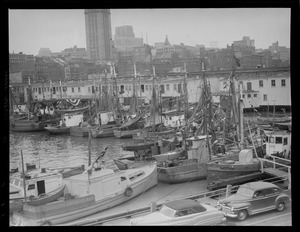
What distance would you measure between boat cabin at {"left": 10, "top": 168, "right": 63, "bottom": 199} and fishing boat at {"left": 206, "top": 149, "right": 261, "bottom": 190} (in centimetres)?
203

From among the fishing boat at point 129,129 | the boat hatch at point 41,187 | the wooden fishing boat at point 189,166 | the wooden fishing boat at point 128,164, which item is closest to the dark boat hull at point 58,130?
the fishing boat at point 129,129

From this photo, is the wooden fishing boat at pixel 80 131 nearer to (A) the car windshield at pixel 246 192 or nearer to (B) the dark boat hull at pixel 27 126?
(B) the dark boat hull at pixel 27 126

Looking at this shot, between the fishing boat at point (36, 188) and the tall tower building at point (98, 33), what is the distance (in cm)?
223

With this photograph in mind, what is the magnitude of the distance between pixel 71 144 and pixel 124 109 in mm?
3875

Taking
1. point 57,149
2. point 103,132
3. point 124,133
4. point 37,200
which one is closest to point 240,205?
point 37,200

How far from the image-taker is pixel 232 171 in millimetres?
5461

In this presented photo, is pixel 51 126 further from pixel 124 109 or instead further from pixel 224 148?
pixel 224 148

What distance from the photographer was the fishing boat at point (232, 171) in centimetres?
537

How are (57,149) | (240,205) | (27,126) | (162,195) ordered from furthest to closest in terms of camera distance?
(27,126)
(57,149)
(162,195)
(240,205)

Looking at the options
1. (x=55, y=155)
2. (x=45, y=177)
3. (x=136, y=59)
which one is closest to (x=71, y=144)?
(x=55, y=155)

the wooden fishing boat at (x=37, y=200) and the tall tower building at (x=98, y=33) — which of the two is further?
the tall tower building at (x=98, y=33)

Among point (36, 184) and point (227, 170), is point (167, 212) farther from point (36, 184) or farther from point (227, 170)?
point (36, 184)

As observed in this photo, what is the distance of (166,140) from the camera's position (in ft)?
26.0

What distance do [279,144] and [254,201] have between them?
170cm
